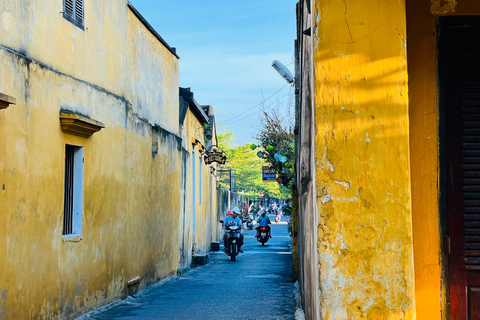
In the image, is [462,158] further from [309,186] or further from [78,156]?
[78,156]

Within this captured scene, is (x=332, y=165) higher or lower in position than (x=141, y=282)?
higher

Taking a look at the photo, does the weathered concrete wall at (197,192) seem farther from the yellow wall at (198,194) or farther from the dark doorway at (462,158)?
the dark doorway at (462,158)

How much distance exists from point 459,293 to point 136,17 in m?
9.53

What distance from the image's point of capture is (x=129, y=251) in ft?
38.1

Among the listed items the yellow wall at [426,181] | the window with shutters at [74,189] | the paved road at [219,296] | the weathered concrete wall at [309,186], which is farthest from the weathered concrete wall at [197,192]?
the yellow wall at [426,181]

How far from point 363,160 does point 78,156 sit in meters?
6.03

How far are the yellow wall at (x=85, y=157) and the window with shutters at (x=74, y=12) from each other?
0.14 metres

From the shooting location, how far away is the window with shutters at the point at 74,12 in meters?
8.66

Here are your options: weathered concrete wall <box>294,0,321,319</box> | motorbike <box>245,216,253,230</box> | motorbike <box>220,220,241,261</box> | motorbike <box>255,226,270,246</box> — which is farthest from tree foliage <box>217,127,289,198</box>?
weathered concrete wall <box>294,0,321,319</box>

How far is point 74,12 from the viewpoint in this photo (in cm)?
897

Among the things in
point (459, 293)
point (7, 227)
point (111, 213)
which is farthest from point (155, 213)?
point (459, 293)

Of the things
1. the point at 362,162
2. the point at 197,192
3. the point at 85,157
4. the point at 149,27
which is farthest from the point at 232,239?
the point at 362,162

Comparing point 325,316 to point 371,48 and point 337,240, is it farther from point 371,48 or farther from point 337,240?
point 371,48

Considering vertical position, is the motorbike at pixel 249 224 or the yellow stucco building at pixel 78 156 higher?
the yellow stucco building at pixel 78 156
